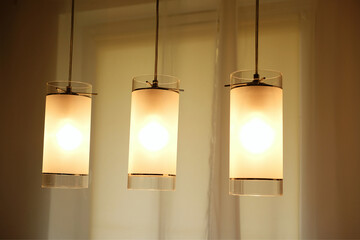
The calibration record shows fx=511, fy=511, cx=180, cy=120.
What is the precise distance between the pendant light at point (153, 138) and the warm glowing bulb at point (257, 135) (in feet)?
0.90

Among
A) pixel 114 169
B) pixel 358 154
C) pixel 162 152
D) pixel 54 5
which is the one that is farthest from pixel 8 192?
pixel 358 154

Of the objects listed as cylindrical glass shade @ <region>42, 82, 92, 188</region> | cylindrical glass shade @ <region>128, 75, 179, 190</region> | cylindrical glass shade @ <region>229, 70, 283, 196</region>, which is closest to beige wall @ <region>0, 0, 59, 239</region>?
cylindrical glass shade @ <region>42, 82, 92, 188</region>

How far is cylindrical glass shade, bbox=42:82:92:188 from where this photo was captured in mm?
1737

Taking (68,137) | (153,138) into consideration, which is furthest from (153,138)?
(68,137)

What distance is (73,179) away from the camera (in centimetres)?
176

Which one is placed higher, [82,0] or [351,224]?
[82,0]

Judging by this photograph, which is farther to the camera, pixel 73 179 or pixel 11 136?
pixel 11 136

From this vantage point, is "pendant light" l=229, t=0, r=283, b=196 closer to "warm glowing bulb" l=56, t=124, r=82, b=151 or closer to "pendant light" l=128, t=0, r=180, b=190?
"pendant light" l=128, t=0, r=180, b=190

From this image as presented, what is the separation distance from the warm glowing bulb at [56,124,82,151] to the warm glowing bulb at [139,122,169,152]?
267mm

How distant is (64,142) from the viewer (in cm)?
175

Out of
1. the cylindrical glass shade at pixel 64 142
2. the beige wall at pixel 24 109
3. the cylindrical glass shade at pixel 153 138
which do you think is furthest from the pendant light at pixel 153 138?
the beige wall at pixel 24 109

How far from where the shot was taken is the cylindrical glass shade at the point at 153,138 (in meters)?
1.62

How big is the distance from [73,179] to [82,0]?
1626 mm

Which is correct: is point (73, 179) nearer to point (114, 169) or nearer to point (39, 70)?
point (114, 169)
